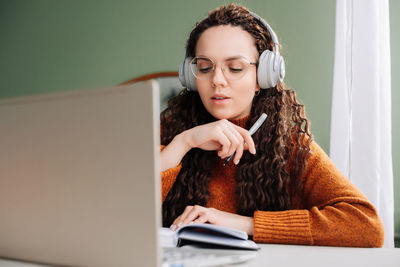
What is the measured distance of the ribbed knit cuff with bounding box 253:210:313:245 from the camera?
2.36ft

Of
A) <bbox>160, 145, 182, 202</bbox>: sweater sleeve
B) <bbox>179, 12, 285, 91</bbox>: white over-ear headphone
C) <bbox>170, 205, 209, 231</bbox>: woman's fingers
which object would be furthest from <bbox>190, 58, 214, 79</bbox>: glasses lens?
<bbox>170, 205, 209, 231</bbox>: woman's fingers

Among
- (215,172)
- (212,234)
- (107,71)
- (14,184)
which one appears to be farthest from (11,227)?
(107,71)

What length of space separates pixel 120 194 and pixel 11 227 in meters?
0.22

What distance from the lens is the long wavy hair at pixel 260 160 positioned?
959mm

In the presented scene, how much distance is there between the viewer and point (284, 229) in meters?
0.73

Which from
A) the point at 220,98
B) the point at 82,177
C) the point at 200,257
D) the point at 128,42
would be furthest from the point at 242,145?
the point at 128,42

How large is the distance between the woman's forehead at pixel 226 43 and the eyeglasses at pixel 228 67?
→ 0.02 metres

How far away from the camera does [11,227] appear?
1.57 feet

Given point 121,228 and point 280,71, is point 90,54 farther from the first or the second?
point 121,228

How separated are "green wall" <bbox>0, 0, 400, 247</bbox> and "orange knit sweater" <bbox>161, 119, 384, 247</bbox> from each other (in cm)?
91

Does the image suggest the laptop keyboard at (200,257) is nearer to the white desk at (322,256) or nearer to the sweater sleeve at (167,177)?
the white desk at (322,256)

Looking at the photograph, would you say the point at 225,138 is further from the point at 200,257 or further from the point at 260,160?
the point at 200,257

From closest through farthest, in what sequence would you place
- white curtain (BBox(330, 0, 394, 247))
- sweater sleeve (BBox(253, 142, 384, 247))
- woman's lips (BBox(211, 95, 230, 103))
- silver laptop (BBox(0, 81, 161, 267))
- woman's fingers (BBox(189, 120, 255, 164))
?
1. silver laptop (BBox(0, 81, 161, 267))
2. sweater sleeve (BBox(253, 142, 384, 247))
3. woman's fingers (BBox(189, 120, 255, 164))
4. woman's lips (BBox(211, 95, 230, 103))
5. white curtain (BBox(330, 0, 394, 247))

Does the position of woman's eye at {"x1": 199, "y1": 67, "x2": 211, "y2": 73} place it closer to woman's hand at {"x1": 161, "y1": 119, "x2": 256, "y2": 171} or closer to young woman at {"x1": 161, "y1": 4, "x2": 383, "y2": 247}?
young woman at {"x1": 161, "y1": 4, "x2": 383, "y2": 247}
